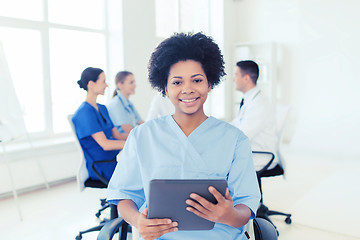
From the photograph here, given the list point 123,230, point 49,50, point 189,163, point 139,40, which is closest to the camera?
point 189,163

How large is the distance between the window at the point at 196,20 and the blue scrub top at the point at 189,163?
4.57 metres

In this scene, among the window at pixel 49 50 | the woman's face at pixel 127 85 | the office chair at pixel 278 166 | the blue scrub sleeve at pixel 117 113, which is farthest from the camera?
the window at pixel 49 50

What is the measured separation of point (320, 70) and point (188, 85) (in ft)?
16.3

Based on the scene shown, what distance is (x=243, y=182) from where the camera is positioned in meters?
1.14

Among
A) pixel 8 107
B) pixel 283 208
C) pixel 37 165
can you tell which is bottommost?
pixel 283 208

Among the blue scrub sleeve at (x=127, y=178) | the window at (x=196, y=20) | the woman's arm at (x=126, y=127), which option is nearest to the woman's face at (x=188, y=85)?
the blue scrub sleeve at (x=127, y=178)

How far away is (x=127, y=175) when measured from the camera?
1159 mm

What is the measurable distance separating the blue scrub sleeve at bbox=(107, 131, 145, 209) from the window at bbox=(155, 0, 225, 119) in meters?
4.59

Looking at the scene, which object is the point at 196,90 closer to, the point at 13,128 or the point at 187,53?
→ the point at 187,53

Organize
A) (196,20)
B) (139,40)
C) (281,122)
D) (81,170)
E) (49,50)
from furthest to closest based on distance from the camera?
(196,20) < (139,40) < (49,50) < (281,122) < (81,170)

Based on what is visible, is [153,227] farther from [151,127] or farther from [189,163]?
[151,127]

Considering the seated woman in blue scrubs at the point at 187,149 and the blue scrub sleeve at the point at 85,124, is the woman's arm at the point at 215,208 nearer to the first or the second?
the seated woman in blue scrubs at the point at 187,149

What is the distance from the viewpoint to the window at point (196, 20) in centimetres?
564

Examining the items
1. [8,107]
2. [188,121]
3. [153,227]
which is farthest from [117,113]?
[153,227]
